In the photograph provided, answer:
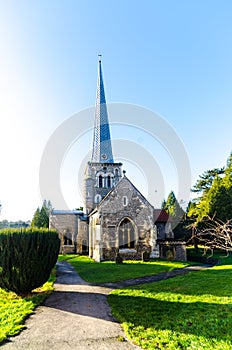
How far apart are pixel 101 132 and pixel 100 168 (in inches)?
277

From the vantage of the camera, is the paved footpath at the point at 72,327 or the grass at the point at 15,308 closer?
the paved footpath at the point at 72,327

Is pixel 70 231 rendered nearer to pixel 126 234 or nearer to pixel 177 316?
pixel 126 234

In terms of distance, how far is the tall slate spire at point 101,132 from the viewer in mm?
36031

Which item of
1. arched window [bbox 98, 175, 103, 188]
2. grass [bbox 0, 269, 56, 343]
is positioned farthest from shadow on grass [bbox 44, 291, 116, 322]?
arched window [bbox 98, 175, 103, 188]

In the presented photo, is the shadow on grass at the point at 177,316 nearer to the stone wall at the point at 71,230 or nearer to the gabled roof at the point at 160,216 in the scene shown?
the gabled roof at the point at 160,216

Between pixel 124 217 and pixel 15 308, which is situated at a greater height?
pixel 124 217

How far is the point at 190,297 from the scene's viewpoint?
8297 mm

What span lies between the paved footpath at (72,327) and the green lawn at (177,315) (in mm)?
381

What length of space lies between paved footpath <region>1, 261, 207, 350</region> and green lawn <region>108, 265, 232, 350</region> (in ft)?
1.25

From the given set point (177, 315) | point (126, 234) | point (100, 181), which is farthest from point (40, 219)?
point (177, 315)

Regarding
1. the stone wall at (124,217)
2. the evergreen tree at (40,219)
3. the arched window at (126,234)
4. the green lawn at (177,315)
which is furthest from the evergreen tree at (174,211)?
the evergreen tree at (40,219)

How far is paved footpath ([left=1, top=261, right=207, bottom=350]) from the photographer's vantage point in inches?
195

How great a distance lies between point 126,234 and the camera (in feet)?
73.0

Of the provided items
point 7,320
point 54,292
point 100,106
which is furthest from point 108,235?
point 100,106
